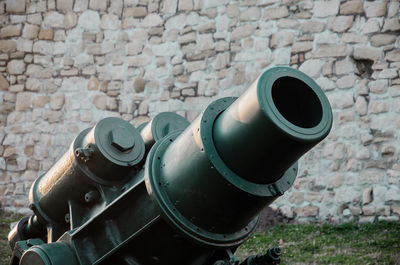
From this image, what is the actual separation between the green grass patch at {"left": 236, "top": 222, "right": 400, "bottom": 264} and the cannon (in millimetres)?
2385

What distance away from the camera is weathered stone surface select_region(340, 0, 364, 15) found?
693 centimetres

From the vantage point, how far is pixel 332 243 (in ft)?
19.5

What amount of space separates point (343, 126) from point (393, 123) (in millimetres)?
594

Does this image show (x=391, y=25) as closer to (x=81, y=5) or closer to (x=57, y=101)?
(x=81, y=5)

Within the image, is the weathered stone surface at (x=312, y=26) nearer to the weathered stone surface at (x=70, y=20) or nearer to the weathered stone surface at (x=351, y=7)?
the weathered stone surface at (x=351, y=7)

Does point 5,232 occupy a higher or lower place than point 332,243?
lower

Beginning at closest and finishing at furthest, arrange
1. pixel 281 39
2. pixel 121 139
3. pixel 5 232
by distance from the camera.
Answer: pixel 121 139
pixel 5 232
pixel 281 39

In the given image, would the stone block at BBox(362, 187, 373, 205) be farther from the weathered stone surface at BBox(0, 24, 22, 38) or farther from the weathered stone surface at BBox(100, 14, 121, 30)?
the weathered stone surface at BBox(0, 24, 22, 38)

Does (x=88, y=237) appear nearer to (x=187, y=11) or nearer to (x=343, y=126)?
(x=343, y=126)

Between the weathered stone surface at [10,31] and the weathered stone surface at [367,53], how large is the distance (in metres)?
5.45

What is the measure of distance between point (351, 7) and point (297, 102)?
475 cm

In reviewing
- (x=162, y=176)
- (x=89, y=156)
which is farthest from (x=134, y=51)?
(x=162, y=176)

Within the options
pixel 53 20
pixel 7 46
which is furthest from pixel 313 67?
pixel 7 46

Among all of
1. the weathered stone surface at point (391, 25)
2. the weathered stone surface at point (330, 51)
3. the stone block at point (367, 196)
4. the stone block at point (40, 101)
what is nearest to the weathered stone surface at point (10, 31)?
the stone block at point (40, 101)
